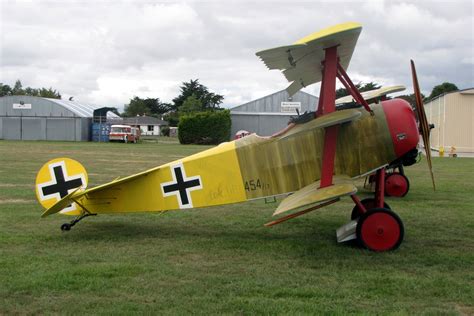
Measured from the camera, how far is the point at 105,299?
5012mm

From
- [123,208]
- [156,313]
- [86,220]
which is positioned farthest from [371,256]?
[86,220]

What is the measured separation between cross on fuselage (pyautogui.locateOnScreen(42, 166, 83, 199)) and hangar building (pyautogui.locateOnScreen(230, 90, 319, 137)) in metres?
52.6

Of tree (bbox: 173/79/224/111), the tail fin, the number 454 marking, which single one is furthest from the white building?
the number 454 marking

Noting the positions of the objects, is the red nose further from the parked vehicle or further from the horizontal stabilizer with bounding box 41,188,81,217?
the parked vehicle

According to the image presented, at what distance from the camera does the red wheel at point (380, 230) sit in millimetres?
6867

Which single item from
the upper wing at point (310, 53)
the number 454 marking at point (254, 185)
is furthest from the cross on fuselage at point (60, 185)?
the upper wing at point (310, 53)

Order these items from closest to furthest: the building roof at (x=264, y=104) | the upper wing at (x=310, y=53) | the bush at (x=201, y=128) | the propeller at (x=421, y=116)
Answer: the upper wing at (x=310, y=53)
the propeller at (x=421, y=116)
the bush at (x=201, y=128)
the building roof at (x=264, y=104)

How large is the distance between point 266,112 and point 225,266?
56.2 metres

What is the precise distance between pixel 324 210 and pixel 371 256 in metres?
4.20

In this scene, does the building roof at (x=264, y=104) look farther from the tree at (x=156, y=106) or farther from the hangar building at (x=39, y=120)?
the tree at (x=156, y=106)

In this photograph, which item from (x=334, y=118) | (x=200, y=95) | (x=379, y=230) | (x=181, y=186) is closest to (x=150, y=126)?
(x=200, y=95)

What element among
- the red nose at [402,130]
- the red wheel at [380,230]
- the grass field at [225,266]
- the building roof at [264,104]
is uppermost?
the building roof at [264,104]

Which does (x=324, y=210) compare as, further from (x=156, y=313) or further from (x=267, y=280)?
(x=156, y=313)

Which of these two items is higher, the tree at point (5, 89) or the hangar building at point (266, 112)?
the tree at point (5, 89)
